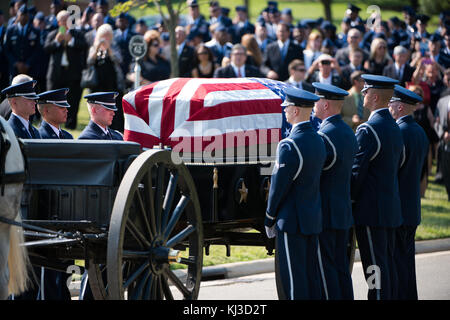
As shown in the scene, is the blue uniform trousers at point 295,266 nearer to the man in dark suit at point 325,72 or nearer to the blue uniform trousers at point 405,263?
the blue uniform trousers at point 405,263

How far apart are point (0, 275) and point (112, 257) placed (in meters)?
0.68

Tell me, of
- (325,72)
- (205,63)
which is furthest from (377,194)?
(205,63)

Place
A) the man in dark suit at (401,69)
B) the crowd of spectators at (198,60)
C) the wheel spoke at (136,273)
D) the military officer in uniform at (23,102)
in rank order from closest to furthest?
the wheel spoke at (136,273), the military officer in uniform at (23,102), the crowd of spectators at (198,60), the man in dark suit at (401,69)

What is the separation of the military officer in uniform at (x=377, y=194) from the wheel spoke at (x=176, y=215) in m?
1.56

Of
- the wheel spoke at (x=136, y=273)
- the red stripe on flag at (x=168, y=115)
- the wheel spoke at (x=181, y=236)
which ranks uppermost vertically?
the red stripe on flag at (x=168, y=115)

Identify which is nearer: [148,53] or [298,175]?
[298,175]

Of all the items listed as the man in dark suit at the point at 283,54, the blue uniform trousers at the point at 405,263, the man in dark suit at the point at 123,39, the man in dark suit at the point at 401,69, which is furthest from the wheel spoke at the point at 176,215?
the man in dark suit at the point at 401,69

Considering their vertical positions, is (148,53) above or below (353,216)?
above

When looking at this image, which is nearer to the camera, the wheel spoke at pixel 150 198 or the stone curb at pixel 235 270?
the wheel spoke at pixel 150 198

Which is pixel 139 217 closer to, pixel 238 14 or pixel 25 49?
pixel 25 49

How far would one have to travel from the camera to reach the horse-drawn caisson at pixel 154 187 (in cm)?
519

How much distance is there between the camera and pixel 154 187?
228 inches

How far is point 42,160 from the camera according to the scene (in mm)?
5441
